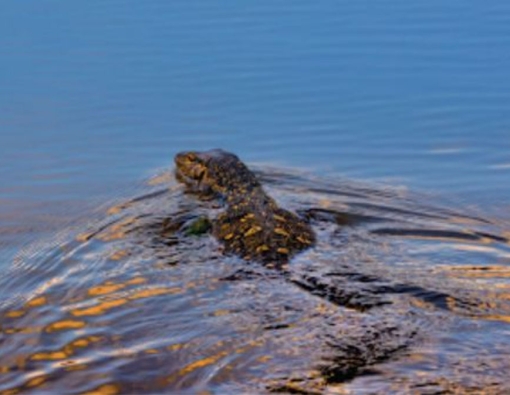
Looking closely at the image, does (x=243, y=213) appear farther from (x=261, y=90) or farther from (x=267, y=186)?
(x=261, y=90)

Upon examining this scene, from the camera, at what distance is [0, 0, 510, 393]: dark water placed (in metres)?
7.68

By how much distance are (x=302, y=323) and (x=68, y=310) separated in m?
1.86

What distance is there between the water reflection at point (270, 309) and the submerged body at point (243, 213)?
0.16 metres

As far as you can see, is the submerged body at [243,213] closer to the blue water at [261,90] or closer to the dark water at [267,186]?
the dark water at [267,186]

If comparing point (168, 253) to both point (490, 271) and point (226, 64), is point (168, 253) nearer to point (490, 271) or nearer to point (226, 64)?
point (490, 271)

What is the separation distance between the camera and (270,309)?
834 centimetres

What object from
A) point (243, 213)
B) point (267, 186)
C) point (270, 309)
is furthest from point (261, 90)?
point (270, 309)

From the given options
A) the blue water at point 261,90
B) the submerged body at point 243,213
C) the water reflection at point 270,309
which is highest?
the blue water at point 261,90

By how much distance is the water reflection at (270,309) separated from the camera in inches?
291

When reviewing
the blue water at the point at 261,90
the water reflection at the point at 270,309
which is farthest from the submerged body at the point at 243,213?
the blue water at the point at 261,90

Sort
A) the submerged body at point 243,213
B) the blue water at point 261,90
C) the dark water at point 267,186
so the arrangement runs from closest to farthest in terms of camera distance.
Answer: the dark water at point 267,186 → the submerged body at point 243,213 → the blue water at point 261,90

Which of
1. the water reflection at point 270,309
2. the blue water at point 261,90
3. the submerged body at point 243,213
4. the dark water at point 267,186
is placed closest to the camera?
the water reflection at point 270,309

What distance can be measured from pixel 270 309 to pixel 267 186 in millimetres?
3864

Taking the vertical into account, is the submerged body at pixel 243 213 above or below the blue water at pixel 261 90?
below
